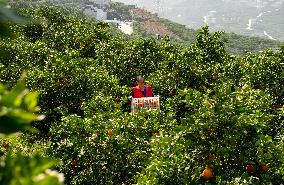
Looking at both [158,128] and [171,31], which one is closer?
[158,128]

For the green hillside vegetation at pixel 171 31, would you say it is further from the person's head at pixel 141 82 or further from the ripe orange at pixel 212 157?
the ripe orange at pixel 212 157

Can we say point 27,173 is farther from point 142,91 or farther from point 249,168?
point 142,91

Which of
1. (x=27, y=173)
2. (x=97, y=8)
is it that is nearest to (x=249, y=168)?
(x=27, y=173)

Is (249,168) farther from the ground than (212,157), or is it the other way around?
(212,157)

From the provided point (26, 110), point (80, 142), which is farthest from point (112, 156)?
point (26, 110)

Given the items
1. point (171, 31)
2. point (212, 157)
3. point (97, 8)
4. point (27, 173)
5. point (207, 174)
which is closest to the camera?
point (27, 173)

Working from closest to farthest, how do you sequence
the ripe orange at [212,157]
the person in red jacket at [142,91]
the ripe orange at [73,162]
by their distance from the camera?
the ripe orange at [212,157] < the ripe orange at [73,162] < the person in red jacket at [142,91]

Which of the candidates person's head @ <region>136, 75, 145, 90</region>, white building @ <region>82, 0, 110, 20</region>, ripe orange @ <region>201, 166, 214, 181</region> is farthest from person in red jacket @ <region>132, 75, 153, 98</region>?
white building @ <region>82, 0, 110, 20</region>

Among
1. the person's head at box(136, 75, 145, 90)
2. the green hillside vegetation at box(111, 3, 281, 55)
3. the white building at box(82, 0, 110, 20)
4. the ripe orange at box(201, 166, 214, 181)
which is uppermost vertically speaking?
the ripe orange at box(201, 166, 214, 181)

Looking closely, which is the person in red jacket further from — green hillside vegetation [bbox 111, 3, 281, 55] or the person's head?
green hillside vegetation [bbox 111, 3, 281, 55]

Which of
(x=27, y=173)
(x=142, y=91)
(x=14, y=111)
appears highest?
(x=14, y=111)

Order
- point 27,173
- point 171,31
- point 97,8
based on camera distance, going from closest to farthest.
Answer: point 27,173 → point 171,31 → point 97,8

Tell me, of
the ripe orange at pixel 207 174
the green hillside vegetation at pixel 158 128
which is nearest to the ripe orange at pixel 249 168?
the green hillside vegetation at pixel 158 128

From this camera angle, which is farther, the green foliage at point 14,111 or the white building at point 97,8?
the white building at point 97,8
